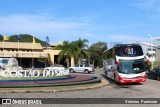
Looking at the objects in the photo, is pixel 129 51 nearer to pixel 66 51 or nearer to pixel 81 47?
pixel 81 47

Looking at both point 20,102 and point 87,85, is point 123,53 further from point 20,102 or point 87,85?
point 20,102

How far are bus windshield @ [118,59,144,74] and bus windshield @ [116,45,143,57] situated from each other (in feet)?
2.10

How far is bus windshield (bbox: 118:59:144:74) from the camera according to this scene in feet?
97.5

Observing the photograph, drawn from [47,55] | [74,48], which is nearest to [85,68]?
[74,48]

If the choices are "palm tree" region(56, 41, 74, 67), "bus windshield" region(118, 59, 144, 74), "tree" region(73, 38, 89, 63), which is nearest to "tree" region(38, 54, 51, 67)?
"palm tree" region(56, 41, 74, 67)

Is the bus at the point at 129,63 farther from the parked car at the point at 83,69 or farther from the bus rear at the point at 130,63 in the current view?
the parked car at the point at 83,69

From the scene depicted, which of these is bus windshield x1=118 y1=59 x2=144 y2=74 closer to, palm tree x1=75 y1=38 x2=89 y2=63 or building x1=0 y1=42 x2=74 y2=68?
palm tree x1=75 y1=38 x2=89 y2=63

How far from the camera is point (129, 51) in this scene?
1176 inches

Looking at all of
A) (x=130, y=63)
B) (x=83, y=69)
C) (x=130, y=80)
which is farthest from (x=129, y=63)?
(x=83, y=69)

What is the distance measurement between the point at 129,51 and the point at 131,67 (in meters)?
1.42

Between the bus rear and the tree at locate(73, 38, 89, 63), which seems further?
the tree at locate(73, 38, 89, 63)

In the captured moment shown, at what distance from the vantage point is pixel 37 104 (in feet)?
49.7

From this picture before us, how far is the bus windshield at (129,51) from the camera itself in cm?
2978

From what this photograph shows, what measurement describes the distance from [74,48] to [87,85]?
48.0m
